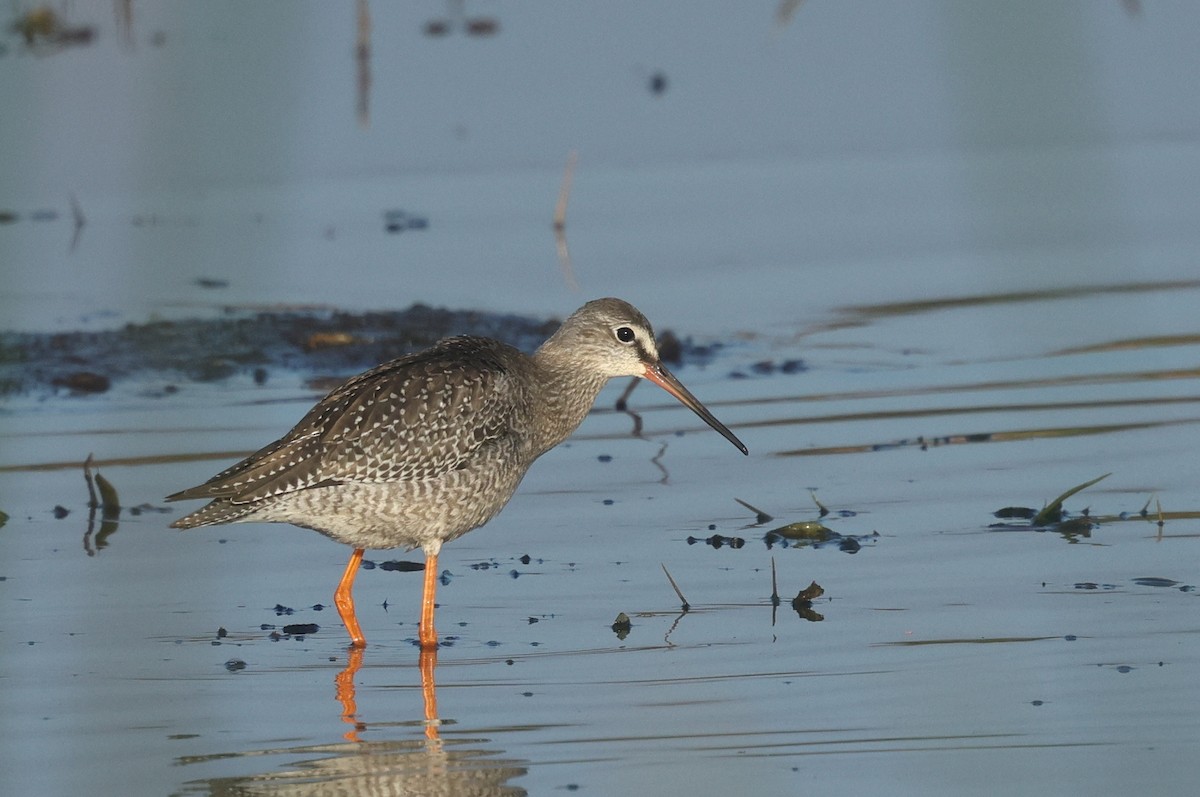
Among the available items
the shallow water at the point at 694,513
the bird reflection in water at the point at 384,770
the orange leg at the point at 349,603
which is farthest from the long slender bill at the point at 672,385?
the bird reflection in water at the point at 384,770

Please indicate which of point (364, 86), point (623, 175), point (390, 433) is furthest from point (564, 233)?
point (390, 433)

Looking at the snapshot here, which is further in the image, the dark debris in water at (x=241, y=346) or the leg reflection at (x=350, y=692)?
the dark debris in water at (x=241, y=346)

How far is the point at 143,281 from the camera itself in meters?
2.86

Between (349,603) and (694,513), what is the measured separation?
1.75 metres

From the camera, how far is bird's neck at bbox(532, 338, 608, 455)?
315 inches

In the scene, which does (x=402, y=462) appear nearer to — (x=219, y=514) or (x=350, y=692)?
(x=219, y=514)

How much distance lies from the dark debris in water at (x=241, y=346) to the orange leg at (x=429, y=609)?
3.37m

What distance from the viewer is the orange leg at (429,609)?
6.66m

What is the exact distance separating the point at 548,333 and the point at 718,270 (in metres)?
1.71

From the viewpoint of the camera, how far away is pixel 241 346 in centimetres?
1081

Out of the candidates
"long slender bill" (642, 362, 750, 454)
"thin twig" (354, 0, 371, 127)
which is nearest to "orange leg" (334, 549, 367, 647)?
"long slender bill" (642, 362, 750, 454)

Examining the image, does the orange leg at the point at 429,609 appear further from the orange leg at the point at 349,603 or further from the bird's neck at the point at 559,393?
the bird's neck at the point at 559,393

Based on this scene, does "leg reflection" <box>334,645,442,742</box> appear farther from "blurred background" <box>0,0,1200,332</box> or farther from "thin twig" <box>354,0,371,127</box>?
"thin twig" <box>354,0,371,127</box>

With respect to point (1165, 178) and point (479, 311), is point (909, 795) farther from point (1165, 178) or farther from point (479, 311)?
point (1165, 178)
